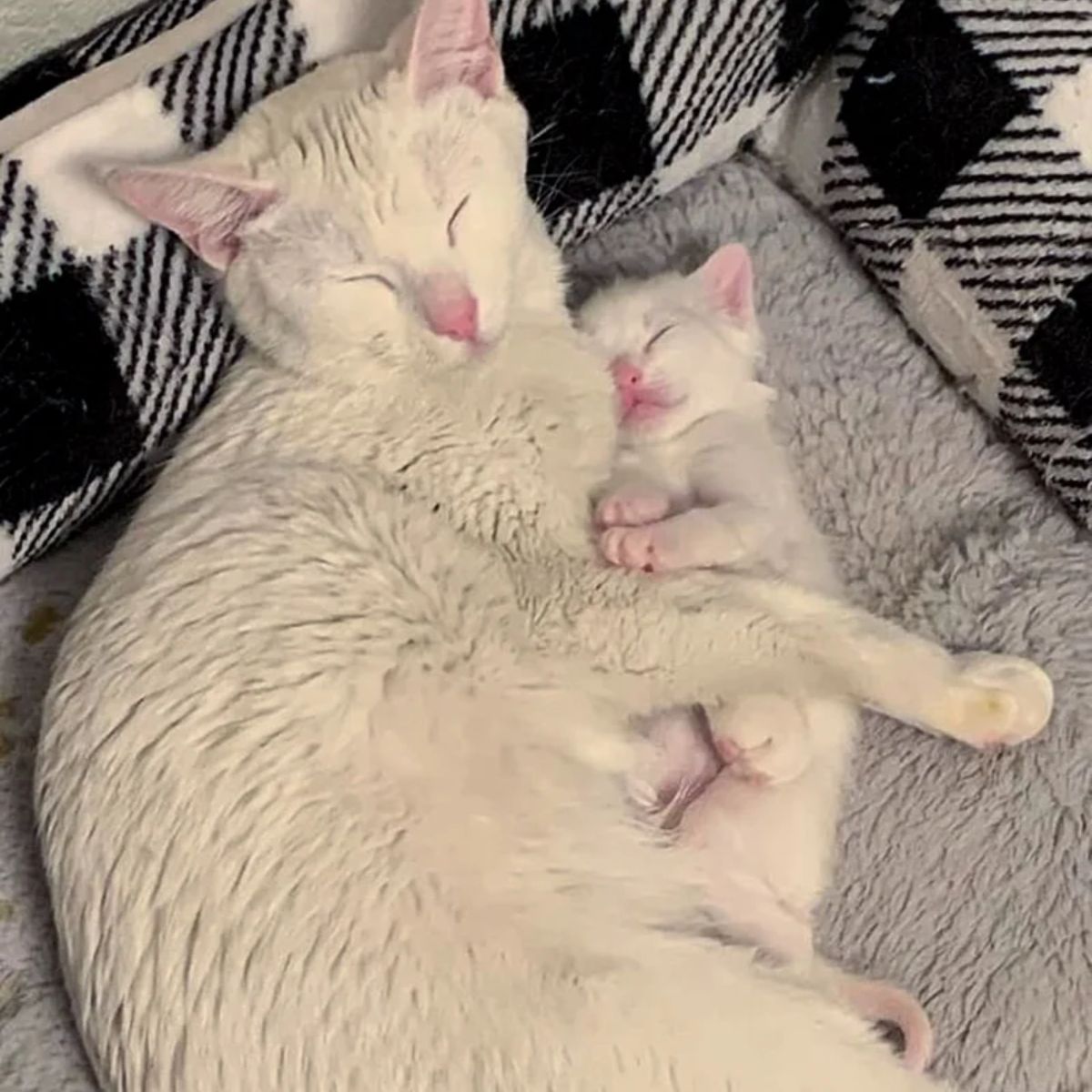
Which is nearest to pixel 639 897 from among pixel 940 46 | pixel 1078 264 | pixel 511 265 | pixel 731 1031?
pixel 731 1031

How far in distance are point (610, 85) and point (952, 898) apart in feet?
2.34

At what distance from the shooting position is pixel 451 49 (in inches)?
50.4

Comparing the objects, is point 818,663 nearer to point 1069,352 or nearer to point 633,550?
point 633,550

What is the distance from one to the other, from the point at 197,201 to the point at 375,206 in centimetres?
12

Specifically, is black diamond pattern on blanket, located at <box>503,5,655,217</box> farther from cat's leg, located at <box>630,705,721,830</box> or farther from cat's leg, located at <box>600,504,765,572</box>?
cat's leg, located at <box>630,705,721,830</box>

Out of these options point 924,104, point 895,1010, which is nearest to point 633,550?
point 895,1010

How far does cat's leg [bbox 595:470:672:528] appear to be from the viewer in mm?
1317

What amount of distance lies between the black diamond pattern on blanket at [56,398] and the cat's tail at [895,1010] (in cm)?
68

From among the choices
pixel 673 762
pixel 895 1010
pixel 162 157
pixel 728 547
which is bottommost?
pixel 895 1010

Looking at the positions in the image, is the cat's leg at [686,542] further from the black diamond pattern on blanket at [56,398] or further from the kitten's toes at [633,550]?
the black diamond pattern on blanket at [56,398]

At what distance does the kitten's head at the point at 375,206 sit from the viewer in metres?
1.25

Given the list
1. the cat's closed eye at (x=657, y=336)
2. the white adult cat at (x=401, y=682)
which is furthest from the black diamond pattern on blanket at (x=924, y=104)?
the white adult cat at (x=401, y=682)

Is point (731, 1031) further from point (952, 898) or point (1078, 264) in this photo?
point (1078, 264)

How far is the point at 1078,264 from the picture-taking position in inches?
55.4
